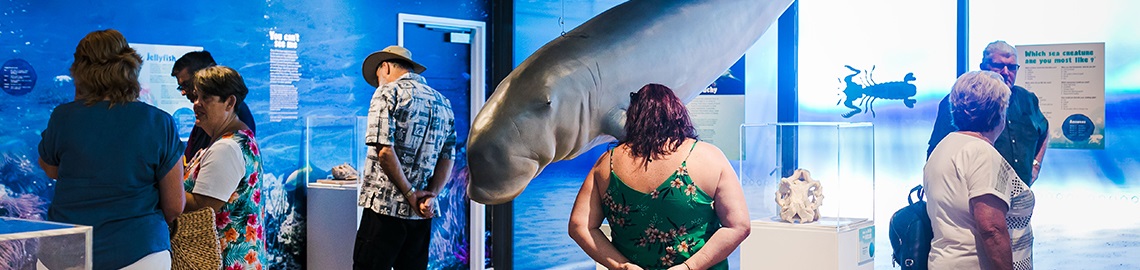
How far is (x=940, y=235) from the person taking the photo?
3.83 metres

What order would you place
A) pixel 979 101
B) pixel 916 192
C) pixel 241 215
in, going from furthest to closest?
pixel 916 192 < pixel 979 101 < pixel 241 215

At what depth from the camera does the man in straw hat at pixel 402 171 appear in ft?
13.3

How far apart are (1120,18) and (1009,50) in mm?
538

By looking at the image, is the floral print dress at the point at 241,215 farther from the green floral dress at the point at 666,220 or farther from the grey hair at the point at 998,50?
A: the grey hair at the point at 998,50

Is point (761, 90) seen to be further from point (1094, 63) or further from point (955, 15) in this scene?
point (1094, 63)

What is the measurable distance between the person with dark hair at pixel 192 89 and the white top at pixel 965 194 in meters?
2.55

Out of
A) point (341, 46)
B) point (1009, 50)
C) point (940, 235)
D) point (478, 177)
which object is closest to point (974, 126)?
point (940, 235)

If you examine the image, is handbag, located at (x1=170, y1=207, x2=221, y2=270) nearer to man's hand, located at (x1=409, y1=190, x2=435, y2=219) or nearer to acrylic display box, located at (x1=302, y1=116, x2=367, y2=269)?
man's hand, located at (x1=409, y1=190, x2=435, y2=219)

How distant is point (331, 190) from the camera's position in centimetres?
578

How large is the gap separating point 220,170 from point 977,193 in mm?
2597

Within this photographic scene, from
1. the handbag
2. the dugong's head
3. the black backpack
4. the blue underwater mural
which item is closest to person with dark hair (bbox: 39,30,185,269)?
the handbag

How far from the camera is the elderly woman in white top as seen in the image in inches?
140

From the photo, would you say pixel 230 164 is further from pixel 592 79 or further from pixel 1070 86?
pixel 1070 86

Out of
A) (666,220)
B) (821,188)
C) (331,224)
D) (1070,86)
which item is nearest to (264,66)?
(331,224)
